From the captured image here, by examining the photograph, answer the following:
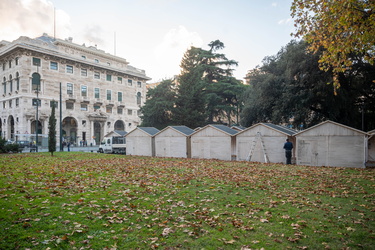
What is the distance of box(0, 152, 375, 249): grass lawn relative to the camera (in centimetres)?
509

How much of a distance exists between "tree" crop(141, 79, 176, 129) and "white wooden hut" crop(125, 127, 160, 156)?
39.9ft

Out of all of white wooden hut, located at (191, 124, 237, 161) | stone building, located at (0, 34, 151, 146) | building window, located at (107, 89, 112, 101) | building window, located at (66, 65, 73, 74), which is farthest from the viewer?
building window, located at (107, 89, 112, 101)

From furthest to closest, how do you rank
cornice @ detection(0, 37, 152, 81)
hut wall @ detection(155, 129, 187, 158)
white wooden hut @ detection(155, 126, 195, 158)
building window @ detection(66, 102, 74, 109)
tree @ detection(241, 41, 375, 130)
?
building window @ detection(66, 102, 74, 109)
cornice @ detection(0, 37, 152, 81)
tree @ detection(241, 41, 375, 130)
hut wall @ detection(155, 129, 187, 158)
white wooden hut @ detection(155, 126, 195, 158)

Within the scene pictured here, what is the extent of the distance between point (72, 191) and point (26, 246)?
4.17 m

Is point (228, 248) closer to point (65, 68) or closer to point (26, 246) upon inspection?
point (26, 246)

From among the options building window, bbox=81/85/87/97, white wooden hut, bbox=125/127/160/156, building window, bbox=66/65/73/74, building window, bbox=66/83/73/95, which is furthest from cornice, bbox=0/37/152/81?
white wooden hut, bbox=125/127/160/156

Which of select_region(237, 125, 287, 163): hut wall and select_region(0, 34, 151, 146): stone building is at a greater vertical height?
select_region(0, 34, 151, 146): stone building

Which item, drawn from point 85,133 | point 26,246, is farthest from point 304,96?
point 85,133

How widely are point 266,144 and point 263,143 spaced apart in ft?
0.87

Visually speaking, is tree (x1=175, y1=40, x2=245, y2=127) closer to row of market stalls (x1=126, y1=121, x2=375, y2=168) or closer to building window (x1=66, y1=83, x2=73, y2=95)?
row of market stalls (x1=126, y1=121, x2=375, y2=168)

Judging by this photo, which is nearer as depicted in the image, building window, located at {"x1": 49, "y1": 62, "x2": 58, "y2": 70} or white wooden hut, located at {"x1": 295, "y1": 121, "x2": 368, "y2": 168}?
white wooden hut, located at {"x1": 295, "y1": 121, "x2": 368, "y2": 168}

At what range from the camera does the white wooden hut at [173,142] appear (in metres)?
25.3

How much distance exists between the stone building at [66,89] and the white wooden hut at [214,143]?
1224 inches

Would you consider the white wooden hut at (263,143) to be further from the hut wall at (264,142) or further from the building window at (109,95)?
the building window at (109,95)
